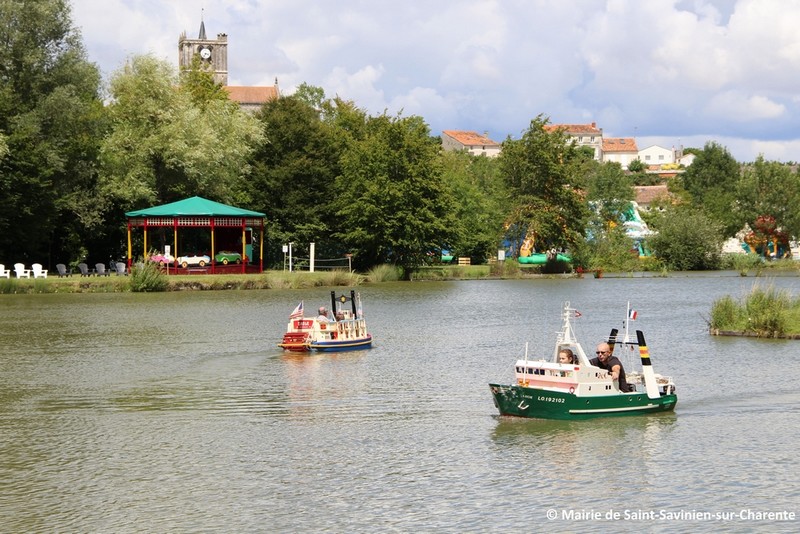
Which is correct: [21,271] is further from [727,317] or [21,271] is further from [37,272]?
[727,317]

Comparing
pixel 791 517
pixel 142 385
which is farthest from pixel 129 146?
pixel 791 517

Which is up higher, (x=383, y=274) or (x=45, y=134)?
(x=45, y=134)

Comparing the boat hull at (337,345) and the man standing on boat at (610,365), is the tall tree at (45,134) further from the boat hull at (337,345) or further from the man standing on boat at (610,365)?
the man standing on boat at (610,365)

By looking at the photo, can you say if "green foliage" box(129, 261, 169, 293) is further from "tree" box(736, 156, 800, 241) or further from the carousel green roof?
"tree" box(736, 156, 800, 241)

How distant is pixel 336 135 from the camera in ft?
308

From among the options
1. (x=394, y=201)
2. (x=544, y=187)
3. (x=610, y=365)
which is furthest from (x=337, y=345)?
(x=544, y=187)

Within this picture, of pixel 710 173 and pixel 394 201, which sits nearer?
pixel 394 201

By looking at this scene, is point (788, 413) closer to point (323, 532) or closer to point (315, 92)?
point (323, 532)

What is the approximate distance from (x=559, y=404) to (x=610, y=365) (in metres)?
1.62

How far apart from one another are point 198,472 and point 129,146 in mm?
60621

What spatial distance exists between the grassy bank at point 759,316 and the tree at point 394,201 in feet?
137

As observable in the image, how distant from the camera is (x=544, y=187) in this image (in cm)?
9731

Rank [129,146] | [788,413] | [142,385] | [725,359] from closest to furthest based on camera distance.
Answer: [788,413]
[142,385]
[725,359]
[129,146]

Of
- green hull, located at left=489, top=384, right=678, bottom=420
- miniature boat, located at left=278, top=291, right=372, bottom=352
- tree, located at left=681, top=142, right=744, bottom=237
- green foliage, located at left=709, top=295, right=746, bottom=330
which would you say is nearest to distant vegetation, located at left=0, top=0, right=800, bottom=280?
miniature boat, located at left=278, top=291, right=372, bottom=352
